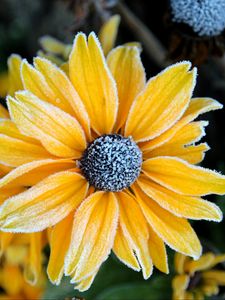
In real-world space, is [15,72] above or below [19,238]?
above

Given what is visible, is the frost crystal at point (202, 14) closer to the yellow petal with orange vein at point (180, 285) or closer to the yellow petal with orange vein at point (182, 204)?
the yellow petal with orange vein at point (182, 204)

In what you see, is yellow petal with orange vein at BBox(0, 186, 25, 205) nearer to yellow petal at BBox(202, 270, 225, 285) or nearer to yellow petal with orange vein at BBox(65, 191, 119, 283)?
yellow petal with orange vein at BBox(65, 191, 119, 283)

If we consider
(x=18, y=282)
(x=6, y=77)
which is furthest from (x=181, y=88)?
(x=6, y=77)

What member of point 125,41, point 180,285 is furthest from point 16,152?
point 125,41

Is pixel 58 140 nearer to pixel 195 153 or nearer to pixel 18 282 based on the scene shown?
pixel 195 153

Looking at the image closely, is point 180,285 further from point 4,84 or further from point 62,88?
point 4,84

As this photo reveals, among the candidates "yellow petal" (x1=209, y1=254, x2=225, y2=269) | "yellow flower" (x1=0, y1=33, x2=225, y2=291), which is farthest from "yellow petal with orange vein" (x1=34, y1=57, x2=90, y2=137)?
"yellow petal" (x1=209, y1=254, x2=225, y2=269)
